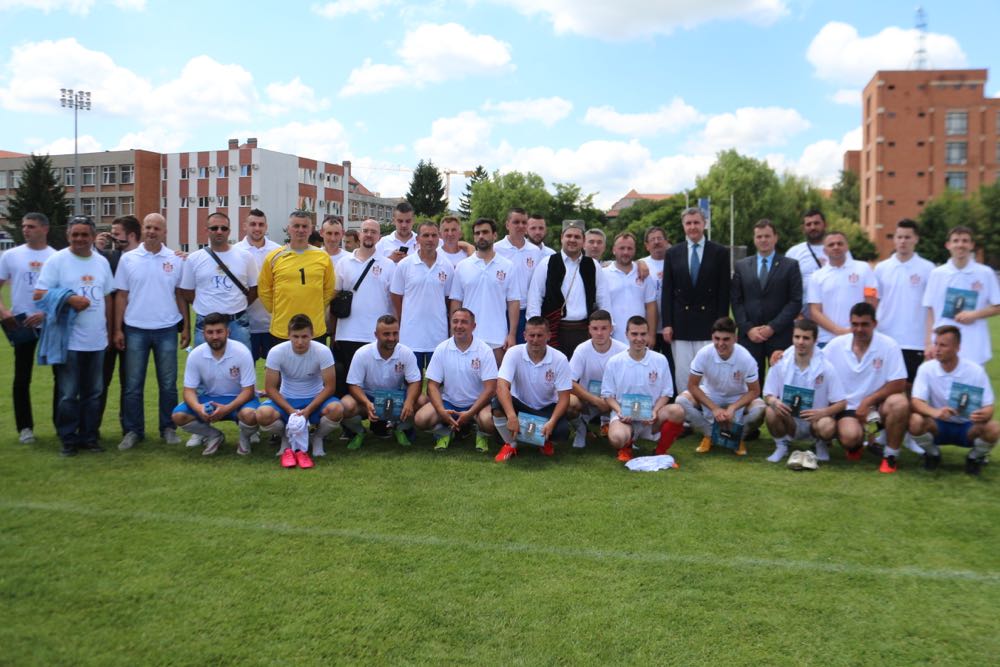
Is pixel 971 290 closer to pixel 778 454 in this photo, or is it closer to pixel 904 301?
pixel 904 301

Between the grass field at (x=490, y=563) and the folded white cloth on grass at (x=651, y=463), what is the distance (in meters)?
0.10

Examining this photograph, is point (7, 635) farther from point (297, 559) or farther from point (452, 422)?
point (452, 422)

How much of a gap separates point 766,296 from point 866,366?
123 cm

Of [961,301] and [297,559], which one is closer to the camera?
[297,559]

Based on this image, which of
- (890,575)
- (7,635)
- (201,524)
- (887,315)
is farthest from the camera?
(887,315)

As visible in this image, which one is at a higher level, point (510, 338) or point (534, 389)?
point (510, 338)

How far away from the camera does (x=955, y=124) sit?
6931cm

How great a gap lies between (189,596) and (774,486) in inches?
166

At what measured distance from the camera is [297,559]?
413 centimetres

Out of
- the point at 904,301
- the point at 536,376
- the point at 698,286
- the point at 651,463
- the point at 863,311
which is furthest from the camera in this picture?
the point at 698,286

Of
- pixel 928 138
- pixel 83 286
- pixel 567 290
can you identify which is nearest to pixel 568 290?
pixel 567 290

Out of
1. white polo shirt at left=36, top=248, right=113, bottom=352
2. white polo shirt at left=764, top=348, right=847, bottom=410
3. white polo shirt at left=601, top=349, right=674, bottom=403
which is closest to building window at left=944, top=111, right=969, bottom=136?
white polo shirt at left=764, top=348, right=847, bottom=410

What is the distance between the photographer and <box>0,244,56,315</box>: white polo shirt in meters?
6.69

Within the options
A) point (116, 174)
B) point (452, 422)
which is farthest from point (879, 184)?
point (452, 422)
